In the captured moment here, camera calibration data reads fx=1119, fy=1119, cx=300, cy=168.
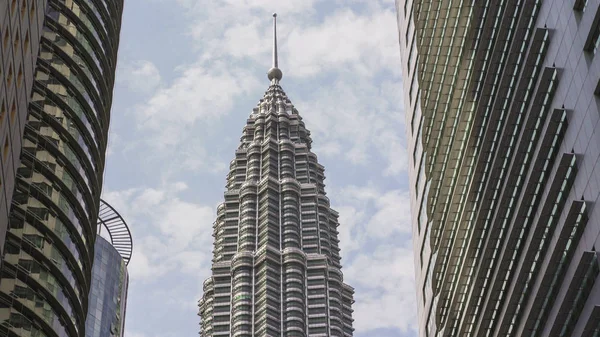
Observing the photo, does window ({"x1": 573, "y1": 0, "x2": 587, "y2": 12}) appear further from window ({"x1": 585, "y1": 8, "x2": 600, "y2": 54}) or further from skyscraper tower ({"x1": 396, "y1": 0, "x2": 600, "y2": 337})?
window ({"x1": 585, "y1": 8, "x2": 600, "y2": 54})

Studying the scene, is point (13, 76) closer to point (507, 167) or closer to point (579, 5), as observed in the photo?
point (579, 5)

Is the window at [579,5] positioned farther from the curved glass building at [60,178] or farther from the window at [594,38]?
the curved glass building at [60,178]

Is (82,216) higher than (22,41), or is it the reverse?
(82,216)

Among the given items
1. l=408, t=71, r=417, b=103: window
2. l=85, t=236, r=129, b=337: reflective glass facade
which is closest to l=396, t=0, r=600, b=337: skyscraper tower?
l=408, t=71, r=417, b=103: window

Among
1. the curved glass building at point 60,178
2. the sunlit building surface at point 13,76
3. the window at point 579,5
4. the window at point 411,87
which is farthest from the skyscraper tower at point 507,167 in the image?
the sunlit building surface at point 13,76

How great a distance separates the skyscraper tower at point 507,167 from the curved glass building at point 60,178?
69.5 feet

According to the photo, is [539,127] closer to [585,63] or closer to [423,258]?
[585,63]

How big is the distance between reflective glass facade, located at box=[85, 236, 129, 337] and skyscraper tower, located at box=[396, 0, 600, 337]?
1862 inches

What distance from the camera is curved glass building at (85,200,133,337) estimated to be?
375ft

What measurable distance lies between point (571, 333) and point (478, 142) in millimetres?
17017

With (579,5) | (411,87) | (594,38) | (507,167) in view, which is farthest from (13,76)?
(411,87)

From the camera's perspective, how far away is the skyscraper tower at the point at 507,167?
151 feet

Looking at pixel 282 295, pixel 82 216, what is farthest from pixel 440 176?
pixel 282 295

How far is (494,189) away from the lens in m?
57.9
